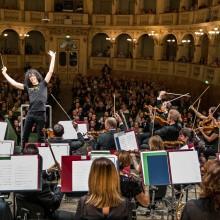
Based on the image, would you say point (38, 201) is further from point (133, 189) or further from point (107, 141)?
point (107, 141)

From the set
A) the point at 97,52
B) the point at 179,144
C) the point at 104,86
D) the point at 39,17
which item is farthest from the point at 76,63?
the point at 179,144

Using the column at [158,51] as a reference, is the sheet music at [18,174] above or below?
below

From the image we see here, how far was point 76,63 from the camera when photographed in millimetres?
30531

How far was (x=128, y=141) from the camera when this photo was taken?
8312mm

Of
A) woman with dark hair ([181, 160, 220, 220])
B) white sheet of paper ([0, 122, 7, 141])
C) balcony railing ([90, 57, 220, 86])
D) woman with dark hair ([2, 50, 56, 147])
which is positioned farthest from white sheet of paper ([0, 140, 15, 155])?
balcony railing ([90, 57, 220, 86])

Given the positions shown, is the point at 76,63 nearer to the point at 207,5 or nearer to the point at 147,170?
the point at 207,5

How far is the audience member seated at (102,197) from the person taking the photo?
398 centimetres

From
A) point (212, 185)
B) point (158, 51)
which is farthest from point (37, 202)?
point (158, 51)

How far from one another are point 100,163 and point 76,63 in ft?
88.1

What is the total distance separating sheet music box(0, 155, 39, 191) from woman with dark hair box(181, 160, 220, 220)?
2.69 m

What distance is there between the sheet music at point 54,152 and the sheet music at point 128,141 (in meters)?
1.39

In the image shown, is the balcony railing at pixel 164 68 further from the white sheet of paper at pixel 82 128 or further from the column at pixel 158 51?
the white sheet of paper at pixel 82 128

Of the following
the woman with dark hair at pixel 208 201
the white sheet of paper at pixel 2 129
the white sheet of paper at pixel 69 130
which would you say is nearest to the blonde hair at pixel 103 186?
the woman with dark hair at pixel 208 201

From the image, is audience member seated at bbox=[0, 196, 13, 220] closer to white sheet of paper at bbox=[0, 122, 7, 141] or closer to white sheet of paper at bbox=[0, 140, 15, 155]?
white sheet of paper at bbox=[0, 140, 15, 155]
